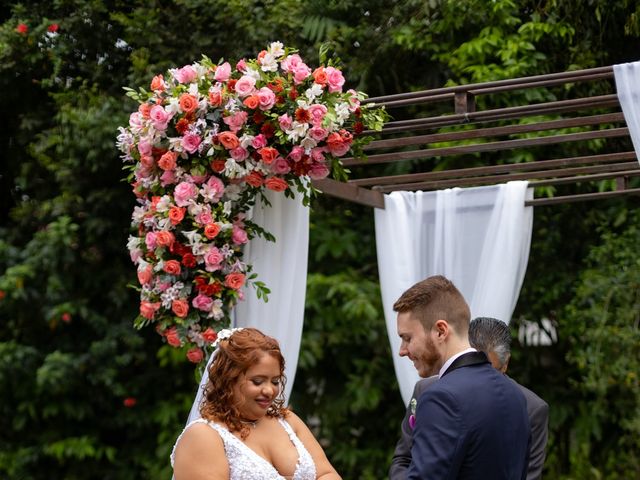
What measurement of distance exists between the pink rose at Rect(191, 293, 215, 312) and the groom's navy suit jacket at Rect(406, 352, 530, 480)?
177 cm

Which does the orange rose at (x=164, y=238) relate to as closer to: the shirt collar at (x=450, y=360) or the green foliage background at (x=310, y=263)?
the shirt collar at (x=450, y=360)

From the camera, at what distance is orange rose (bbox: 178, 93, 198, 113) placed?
4.52 m

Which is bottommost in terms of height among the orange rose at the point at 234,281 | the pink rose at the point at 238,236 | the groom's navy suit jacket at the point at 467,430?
the groom's navy suit jacket at the point at 467,430

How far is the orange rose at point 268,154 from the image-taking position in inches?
179

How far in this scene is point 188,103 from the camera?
4520mm

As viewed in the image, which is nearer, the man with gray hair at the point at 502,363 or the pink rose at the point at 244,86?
the man with gray hair at the point at 502,363

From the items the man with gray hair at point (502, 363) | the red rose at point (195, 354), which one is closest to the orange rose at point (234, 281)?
the red rose at point (195, 354)

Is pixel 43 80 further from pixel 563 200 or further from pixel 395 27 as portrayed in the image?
pixel 563 200

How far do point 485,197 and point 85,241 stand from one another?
3911mm

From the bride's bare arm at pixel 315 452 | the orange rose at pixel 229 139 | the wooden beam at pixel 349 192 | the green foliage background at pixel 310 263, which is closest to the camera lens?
the bride's bare arm at pixel 315 452

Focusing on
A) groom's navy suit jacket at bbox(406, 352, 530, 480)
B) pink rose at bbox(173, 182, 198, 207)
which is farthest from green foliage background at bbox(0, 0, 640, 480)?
groom's navy suit jacket at bbox(406, 352, 530, 480)

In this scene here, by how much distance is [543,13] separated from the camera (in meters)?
8.28

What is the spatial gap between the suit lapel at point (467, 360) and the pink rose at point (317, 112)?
1703 mm

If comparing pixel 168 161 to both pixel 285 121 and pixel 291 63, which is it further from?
pixel 291 63
